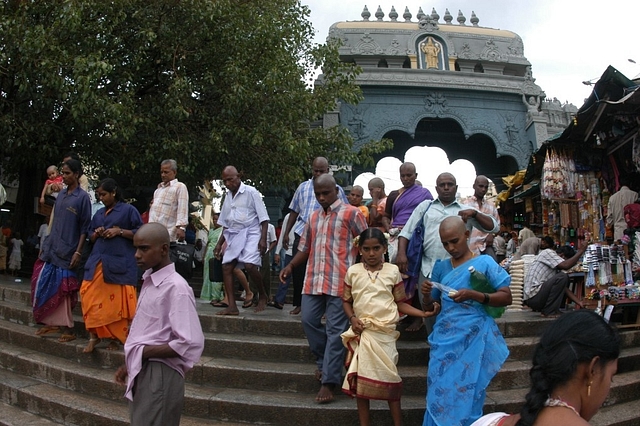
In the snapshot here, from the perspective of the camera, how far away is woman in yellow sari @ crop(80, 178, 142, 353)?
5184 millimetres

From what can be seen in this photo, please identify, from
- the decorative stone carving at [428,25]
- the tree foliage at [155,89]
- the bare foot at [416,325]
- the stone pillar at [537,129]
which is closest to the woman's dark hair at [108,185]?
the bare foot at [416,325]

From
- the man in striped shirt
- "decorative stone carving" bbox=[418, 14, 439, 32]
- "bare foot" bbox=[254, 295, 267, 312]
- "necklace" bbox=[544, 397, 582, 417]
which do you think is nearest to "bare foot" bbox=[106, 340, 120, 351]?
"bare foot" bbox=[254, 295, 267, 312]

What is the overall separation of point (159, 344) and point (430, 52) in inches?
809

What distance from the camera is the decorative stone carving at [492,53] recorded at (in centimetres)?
2225

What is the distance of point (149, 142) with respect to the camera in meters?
10.6

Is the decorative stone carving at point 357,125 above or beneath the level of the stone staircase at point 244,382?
above

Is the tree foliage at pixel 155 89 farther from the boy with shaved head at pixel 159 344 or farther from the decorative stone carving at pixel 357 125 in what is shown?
the decorative stone carving at pixel 357 125

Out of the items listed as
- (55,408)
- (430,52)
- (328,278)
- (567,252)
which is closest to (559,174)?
(567,252)

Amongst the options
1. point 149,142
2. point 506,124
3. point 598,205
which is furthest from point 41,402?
point 506,124

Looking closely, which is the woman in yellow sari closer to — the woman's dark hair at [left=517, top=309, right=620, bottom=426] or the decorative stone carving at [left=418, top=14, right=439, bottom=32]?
the woman's dark hair at [left=517, top=309, right=620, bottom=426]

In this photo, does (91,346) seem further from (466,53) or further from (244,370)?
(466,53)

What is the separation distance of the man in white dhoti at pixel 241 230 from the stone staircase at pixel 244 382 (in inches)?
21.4

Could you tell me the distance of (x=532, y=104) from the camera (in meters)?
20.9

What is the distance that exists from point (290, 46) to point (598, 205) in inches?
300
